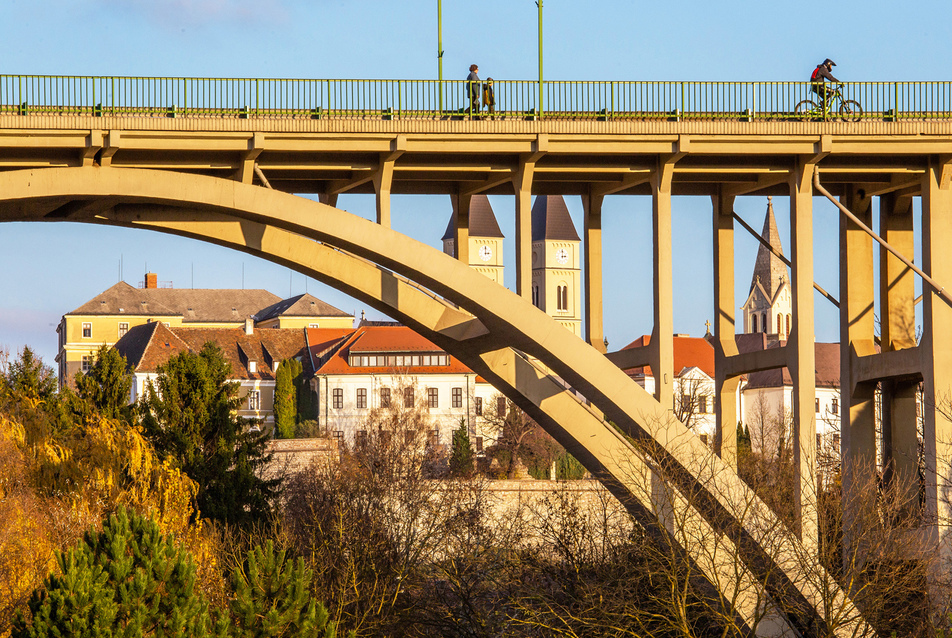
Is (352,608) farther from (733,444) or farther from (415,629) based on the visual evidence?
(733,444)

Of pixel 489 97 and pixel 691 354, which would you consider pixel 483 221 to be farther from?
pixel 489 97

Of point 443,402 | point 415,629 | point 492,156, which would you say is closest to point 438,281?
point 492,156

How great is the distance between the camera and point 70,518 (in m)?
25.6

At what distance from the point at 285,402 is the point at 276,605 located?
227 feet

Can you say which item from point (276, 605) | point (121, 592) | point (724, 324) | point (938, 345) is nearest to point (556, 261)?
point (724, 324)

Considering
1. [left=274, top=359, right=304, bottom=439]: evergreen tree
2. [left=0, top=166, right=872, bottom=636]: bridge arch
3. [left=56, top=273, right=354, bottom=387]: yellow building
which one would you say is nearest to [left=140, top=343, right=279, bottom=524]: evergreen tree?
[left=0, top=166, right=872, bottom=636]: bridge arch

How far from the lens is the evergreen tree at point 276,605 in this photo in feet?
62.5

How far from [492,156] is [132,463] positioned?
14.4 meters

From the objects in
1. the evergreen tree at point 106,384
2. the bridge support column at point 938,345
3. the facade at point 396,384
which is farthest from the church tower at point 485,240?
the bridge support column at point 938,345

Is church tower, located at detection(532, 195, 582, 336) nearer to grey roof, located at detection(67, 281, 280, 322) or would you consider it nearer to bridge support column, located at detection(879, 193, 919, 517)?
grey roof, located at detection(67, 281, 280, 322)

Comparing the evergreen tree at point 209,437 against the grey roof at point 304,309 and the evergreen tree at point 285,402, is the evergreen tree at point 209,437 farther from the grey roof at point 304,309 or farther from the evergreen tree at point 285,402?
the grey roof at point 304,309

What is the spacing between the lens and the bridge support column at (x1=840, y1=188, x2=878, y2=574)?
19094 millimetres

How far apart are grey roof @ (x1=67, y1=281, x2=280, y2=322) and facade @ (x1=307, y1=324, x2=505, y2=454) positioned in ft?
141

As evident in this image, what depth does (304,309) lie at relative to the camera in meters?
134
